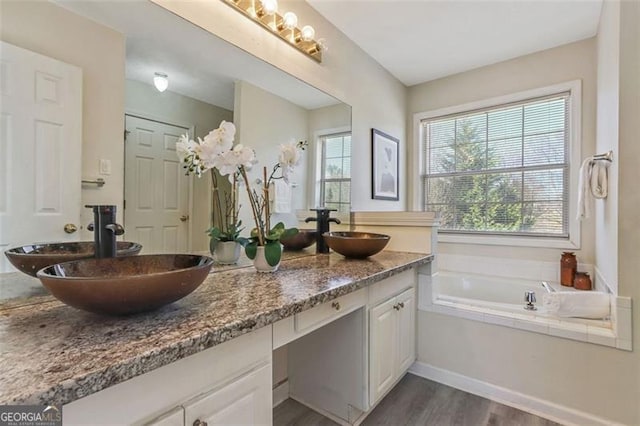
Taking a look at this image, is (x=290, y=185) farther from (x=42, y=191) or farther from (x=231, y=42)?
(x=42, y=191)

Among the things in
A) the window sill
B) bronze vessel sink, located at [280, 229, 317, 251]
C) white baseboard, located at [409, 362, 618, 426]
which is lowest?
white baseboard, located at [409, 362, 618, 426]

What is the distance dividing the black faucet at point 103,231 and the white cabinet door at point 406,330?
1487 mm

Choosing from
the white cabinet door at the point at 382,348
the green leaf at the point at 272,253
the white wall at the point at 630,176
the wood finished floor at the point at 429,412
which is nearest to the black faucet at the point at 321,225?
the white cabinet door at the point at 382,348

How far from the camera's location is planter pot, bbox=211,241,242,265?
1.51 meters

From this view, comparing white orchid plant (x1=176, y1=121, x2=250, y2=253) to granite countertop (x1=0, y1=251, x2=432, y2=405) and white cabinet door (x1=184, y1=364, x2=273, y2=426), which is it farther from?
white cabinet door (x1=184, y1=364, x2=273, y2=426)

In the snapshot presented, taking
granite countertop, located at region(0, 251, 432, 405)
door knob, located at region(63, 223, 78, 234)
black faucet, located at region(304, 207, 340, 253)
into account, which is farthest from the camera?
black faucet, located at region(304, 207, 340, 253)

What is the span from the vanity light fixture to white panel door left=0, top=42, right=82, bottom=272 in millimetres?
989

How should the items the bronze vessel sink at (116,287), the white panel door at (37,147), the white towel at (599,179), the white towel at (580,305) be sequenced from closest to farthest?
1. the bronze vessel sink at (116,287)
2. the white panel door at (37,147)
3. the white towel at (580,305)
4. the white towel at (599,179)

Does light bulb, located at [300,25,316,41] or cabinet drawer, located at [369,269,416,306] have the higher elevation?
light bulb, located at [300,25,316,41]

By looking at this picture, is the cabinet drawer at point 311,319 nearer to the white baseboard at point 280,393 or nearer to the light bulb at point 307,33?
the white baseboard at point 280,393

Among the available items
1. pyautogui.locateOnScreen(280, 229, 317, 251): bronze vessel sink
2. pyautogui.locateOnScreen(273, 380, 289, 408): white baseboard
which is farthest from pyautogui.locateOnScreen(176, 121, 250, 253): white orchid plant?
pyautogui.locateOnScreen(273, 380, 289, 408): white baseboard

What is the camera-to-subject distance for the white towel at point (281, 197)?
5.92ft

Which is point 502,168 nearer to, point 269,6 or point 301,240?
point 301,240

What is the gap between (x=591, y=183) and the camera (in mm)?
2088
